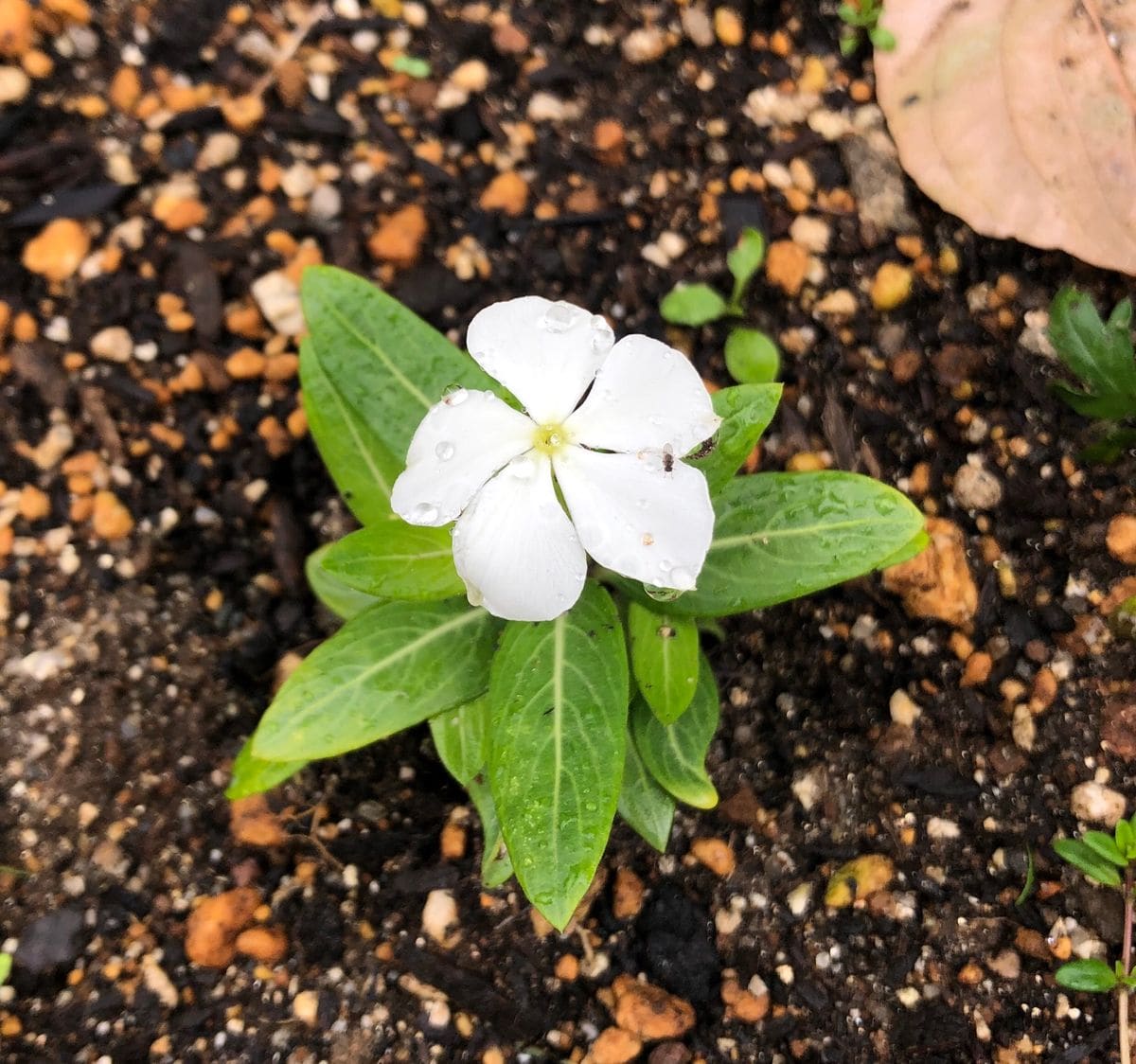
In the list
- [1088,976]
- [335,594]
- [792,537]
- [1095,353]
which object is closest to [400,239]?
[335,594]

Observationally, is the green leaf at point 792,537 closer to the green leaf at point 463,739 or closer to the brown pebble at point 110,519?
the green leaf at point 463,739

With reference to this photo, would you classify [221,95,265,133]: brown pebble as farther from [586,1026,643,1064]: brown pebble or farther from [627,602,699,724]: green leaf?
[586,1026,643,1064]: brown pebble

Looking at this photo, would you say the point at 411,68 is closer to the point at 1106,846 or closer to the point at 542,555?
the point at 542,555

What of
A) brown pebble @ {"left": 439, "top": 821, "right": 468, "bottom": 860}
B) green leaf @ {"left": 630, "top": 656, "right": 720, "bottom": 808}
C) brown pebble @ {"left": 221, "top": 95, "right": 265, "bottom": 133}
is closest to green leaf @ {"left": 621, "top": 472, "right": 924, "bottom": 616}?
green leaf @ {"left": 630, "top": 656, "right": 720, "bottom": 808}

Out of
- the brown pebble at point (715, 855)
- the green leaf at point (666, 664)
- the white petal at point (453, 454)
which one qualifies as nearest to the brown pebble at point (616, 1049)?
the brown pebble at point (715, 855)

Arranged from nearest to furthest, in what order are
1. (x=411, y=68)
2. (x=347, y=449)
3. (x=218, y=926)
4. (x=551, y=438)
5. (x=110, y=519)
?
(x=551, y=438), (x=347, y=449), (x=218, y=926), (x=110, y=519), (x=411, y=68)

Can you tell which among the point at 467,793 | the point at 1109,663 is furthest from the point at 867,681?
the point at 467,793

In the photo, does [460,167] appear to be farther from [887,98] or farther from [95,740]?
[95,740]
